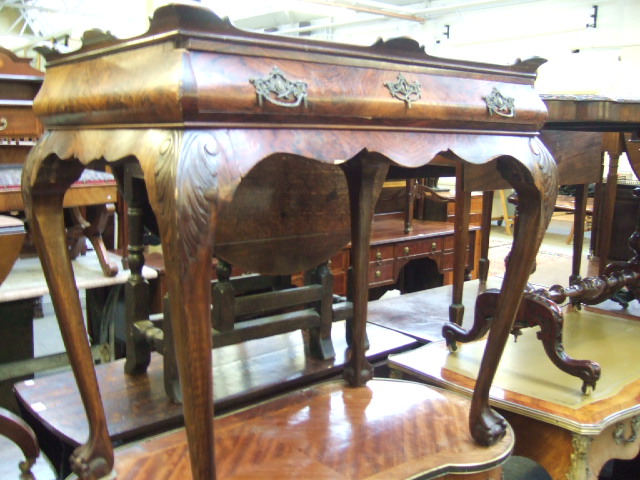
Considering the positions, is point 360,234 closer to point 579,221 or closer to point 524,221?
point 524,221

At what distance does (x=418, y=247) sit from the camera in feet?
14.5

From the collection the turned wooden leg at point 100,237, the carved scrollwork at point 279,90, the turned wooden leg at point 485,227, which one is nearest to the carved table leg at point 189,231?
the carved scrollwork at point 279,90

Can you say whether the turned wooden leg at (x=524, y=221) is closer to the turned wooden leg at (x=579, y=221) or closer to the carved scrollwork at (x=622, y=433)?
the carved scrollwork at (x=622, y=433)

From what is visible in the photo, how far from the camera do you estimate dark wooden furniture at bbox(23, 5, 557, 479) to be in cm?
82

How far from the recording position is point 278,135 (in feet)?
3.02

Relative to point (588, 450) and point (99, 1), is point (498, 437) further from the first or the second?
point (99, 1)

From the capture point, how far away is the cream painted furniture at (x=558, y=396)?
1.54 m

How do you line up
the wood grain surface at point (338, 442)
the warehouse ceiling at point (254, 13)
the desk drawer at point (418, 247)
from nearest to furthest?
1. the wood grain surface at point (338, 442)
2. the desk drawer at point (418, 247)
3. the warehouse ceiling at point (254, 13)

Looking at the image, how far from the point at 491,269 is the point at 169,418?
178 inches

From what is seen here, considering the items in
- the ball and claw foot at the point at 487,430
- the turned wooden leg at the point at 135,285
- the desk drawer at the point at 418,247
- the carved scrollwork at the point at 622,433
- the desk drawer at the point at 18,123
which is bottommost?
the desk drawer at the point at 418,247

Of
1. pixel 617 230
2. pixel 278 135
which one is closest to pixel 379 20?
pixel 617 230

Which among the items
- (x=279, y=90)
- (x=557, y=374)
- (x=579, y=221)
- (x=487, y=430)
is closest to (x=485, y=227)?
(x=579, y=221)

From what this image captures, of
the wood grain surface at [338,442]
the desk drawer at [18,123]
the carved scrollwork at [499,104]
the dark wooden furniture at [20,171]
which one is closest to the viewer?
the carved scrollwork at [499,104]

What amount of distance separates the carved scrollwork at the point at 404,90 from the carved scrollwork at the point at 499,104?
18 centimetres
